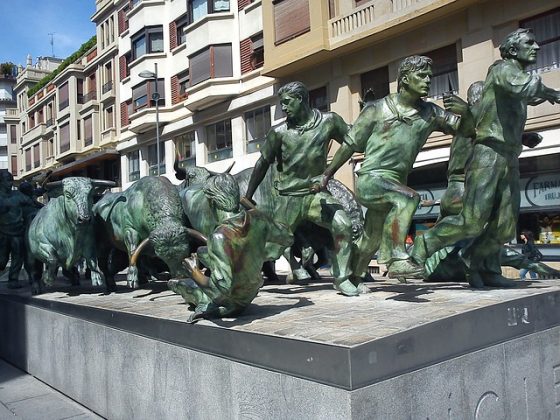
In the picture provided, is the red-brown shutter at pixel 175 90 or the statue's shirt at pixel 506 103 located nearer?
the statue's shirt at pixel 506 103

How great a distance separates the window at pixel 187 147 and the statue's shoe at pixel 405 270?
20432 millimetres

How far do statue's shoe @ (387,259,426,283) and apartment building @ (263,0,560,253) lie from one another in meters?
9.97

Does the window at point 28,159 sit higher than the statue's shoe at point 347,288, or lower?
higher

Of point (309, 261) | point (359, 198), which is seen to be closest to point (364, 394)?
point (359, 198)

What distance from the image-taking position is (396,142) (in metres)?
4.70

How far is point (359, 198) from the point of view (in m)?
4.88

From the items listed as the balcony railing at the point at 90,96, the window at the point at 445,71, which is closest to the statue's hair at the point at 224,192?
the window at the point at 445,71

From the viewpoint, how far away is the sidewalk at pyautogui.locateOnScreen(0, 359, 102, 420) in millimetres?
5156

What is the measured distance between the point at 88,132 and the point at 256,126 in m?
18.1

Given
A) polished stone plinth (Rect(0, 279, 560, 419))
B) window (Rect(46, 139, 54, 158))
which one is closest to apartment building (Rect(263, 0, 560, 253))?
polished stone plinth (Rect(0, 279, 560, 419))

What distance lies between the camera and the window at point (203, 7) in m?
22.3

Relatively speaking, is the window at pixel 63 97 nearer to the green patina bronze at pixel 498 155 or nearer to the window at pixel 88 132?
the window at pixel 88 132

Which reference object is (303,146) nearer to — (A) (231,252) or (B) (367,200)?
(B) (367,200)

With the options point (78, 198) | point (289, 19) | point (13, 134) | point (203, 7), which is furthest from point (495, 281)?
point (13, 134)
